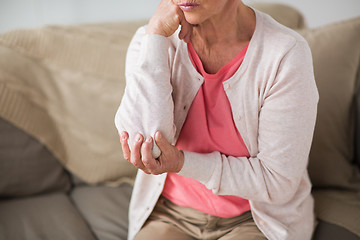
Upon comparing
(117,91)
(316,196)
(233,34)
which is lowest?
(316,196)

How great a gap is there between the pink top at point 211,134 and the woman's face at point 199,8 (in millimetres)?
125

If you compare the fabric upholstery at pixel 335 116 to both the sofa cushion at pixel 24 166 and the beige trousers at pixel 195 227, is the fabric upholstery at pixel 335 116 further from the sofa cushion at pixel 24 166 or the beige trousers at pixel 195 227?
the sofa cushion at pixel 24 166

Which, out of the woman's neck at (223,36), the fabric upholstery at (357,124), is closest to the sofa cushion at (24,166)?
the woman's neck at (223,36)

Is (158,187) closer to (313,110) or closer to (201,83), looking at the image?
(201,83)

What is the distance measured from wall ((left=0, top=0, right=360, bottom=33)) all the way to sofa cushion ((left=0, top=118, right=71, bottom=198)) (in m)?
0.67

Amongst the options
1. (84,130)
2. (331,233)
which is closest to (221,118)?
(331,233)

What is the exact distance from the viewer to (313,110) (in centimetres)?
93

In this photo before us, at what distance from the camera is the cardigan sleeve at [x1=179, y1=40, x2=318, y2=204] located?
91 cm

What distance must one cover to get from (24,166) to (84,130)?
10.1 inches

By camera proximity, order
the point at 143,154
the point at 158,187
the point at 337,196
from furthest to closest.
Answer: the point at 337,196 → the point at 158,187 → the point at 143,154

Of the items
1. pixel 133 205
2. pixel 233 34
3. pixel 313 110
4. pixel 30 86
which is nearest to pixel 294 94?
pixel 313 110

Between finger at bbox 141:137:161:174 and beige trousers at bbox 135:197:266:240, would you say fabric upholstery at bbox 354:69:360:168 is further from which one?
finger at bbox 141:137:161:174

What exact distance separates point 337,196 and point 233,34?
0.77 meters

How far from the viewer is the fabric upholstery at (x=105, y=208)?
125 cm
